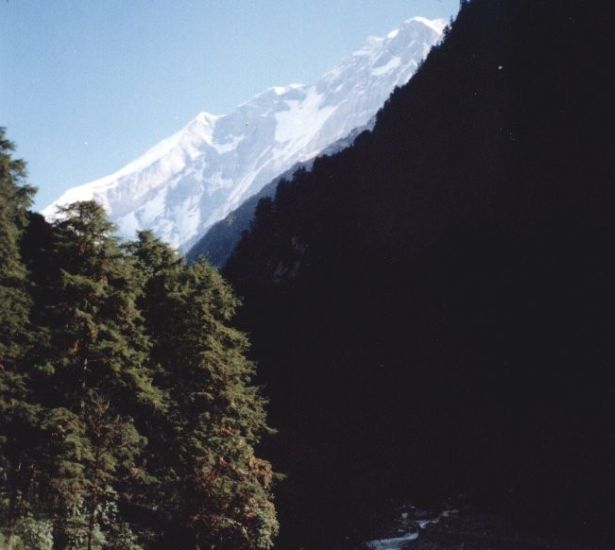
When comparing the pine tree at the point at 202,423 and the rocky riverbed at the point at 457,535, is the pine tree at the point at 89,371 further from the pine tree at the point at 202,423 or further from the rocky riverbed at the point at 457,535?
the rocky riverbed at the point at 457,535

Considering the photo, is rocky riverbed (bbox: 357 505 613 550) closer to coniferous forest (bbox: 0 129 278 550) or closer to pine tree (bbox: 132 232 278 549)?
pine tree (bbox: 132 232 278 549)

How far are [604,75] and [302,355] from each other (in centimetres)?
4550

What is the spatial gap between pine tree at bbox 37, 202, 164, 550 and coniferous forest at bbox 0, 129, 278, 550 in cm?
5

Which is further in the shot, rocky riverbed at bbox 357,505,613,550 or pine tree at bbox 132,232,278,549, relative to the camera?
rocky riverbed at bbox 357,505,613,550

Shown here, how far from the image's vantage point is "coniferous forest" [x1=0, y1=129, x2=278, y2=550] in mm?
18406

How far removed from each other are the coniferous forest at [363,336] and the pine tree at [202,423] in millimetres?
111

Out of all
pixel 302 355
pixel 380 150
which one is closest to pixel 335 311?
pixel 302 355

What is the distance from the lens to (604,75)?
176 ft

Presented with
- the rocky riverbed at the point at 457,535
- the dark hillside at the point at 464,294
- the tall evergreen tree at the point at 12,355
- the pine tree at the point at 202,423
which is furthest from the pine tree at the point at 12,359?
the rocky riverbed at the point at 457,535

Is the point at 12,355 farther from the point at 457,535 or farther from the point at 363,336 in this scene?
the point at 363,336

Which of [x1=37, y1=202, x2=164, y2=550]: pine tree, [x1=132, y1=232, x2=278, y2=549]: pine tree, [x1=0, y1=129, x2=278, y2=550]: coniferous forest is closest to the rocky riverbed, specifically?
[x1=132, y1=232, x2=278, y2=549]: pine tree

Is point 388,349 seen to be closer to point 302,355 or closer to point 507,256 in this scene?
point 302,355

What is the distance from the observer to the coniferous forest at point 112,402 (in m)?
18.4

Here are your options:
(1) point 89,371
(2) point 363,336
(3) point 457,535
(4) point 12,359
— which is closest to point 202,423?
(1) point 89,371
